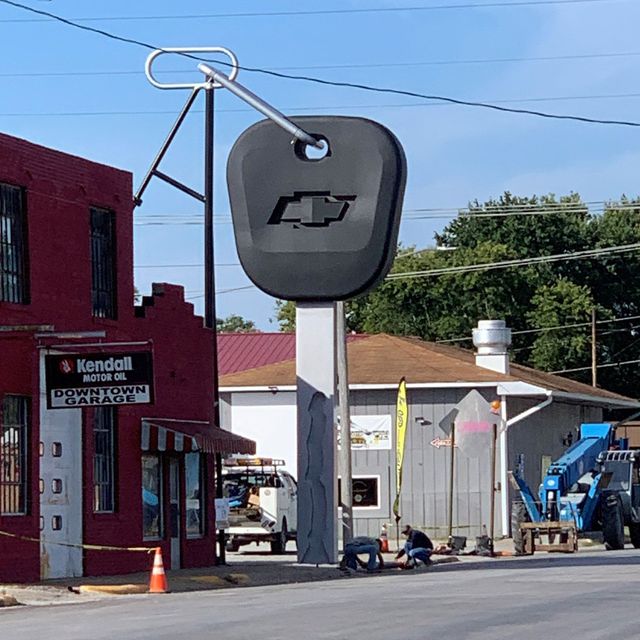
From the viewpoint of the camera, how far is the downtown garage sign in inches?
1078

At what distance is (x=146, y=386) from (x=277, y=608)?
312 inches

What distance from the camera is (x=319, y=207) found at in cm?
2134

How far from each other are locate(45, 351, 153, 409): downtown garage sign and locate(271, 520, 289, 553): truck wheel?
1283 centimetres

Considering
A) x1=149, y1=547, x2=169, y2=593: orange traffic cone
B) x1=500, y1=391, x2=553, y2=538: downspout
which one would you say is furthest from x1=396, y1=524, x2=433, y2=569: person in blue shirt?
x1=500, y1=391, x2=553, y2=538: downspout

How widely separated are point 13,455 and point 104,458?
305cm

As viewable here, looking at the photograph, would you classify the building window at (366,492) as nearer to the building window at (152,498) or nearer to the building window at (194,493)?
the building window at (194,493)

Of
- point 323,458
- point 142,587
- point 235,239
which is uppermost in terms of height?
point 235,239

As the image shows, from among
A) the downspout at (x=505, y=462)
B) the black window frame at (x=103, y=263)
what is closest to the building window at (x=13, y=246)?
the black window frame at (x=103, y=263)

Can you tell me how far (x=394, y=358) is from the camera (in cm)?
5128

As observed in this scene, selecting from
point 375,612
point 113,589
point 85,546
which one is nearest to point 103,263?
point 85,546

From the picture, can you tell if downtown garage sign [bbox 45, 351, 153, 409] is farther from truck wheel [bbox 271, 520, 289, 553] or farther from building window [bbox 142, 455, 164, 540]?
truck wheel [bbox 271, 520, 289, 553]

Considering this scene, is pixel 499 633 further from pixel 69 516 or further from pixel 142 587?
pixel 69 516

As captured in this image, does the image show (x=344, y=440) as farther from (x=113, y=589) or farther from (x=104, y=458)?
(x=113, y=589)

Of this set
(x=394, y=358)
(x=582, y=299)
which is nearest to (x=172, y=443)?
(x=394, y=358)
